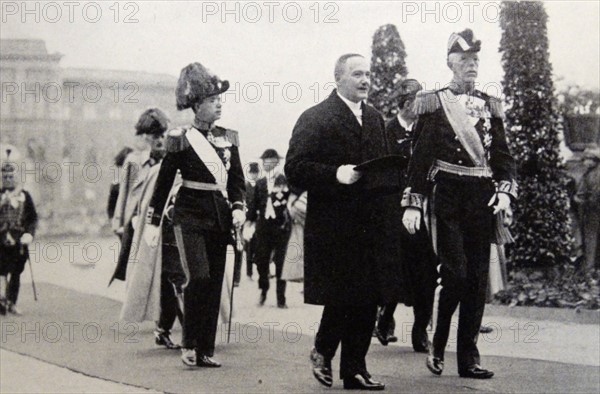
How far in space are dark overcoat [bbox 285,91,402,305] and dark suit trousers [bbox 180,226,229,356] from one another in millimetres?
635

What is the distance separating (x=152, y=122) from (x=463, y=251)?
181 cm

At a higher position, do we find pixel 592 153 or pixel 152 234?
pixel 592 153

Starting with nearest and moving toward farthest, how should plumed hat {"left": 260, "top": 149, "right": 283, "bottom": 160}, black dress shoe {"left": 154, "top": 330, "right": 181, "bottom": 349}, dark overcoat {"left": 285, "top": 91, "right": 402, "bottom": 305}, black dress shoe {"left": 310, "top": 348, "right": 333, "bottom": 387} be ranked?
1. dark overcoat {"left": 285, "top": 91, "right": 402, "bottom": 305}
2. black dress shoe {"left": 310, "top": 348, "right": 333, "bottom": 387}
3. plumed hat {"left": 260, "top": 149, "right": 283, "bottom": 160}
4. black dress shoe {"left": 154, "top": 330, "right": 181, "bottom": 349}

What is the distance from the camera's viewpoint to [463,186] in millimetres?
5141

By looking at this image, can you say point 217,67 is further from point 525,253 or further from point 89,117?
point 525,253

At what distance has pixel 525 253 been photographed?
21.0ft

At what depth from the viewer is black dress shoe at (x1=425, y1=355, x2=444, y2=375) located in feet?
17.1

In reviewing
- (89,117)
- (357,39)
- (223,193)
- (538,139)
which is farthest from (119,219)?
(538,139)

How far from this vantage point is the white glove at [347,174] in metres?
4.86

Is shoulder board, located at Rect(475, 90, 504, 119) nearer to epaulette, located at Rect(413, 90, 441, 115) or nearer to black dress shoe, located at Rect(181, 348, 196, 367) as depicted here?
epaulette, located at Rect(413, 90, 441, 115)

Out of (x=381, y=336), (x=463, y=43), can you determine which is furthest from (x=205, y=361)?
(x=463, y=43)

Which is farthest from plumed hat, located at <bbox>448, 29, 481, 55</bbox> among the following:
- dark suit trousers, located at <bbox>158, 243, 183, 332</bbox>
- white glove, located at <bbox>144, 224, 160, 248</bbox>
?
dark suit trousers, located at <bbox>158, 243, 183, 332</bbox>

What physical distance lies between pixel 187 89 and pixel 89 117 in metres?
0.80

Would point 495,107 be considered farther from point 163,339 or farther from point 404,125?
point 163,339
